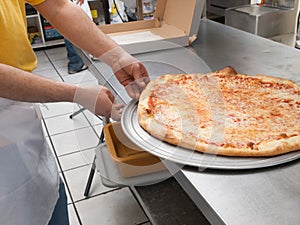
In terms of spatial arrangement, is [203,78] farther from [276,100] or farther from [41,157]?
[41,157]

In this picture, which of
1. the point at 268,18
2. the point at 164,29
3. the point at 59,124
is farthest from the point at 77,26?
the point at 59,124

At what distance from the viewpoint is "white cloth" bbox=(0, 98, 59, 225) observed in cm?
99

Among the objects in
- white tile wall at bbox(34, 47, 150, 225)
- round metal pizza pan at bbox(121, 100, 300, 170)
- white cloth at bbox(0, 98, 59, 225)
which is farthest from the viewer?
white tile wall at bbox(34, 47, 150, 225)

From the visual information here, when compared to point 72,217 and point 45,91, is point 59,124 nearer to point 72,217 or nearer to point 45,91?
point 72,217

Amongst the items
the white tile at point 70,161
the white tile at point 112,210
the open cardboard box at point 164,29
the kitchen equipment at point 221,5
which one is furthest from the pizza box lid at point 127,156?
the kitchen equipment at point 221,5

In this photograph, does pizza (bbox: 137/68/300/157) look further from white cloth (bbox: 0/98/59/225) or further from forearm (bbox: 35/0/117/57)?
white cloth (bbox: 0/98/59/225)

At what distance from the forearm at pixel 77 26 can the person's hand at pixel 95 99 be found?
30cm

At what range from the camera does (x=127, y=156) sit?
97 centimetres

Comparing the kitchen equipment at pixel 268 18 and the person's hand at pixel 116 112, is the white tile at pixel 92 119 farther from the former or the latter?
the kitchen equipment at pixel 268 18

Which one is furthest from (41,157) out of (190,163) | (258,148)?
(258,148)

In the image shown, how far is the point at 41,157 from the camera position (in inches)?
44.0

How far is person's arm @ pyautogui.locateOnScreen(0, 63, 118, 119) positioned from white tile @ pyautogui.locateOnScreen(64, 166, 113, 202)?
3.36 feet

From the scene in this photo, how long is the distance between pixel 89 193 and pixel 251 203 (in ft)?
4.61

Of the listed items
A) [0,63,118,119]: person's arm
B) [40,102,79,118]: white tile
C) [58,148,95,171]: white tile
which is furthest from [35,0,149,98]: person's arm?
[40,102,79,118]: white tile
